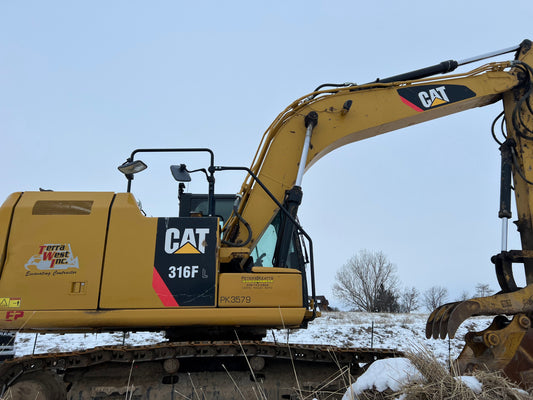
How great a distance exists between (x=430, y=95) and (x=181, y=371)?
465cm

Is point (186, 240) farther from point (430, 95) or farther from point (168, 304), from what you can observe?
point (430, 95)

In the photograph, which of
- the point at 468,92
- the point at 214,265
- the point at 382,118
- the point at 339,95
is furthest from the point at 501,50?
the point at 214,265

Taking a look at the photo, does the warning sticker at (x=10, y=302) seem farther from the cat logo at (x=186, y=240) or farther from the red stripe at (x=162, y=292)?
the cat logo at (x=186, y=240)

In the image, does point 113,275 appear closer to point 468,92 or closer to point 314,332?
point 468,92

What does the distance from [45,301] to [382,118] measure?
4.52 meters

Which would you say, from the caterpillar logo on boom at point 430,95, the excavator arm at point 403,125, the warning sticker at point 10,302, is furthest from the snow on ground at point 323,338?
the caterpillar logo on boom at point 430,95

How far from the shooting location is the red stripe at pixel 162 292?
4.21m

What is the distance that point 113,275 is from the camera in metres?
4.26

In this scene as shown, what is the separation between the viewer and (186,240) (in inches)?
175

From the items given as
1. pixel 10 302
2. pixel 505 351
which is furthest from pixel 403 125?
pixel 10 302

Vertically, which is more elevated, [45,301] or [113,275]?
[113,275]

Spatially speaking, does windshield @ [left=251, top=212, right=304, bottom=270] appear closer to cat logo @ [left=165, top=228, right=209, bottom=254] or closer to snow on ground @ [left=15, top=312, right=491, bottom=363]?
cat logo @ [left=165, top=228, right=209, bottom=254]

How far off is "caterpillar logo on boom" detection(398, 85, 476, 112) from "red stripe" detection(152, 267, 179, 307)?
389cm

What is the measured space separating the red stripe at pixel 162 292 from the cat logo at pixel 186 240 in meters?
0.29
